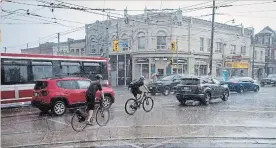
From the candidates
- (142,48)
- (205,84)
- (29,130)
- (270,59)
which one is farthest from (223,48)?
(29,130)

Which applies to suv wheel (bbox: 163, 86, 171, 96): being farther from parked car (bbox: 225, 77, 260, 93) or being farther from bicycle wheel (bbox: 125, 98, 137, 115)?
bicycle wheel (bbox: 125, 98, 137, 115)

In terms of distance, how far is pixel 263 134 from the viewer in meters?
9.37

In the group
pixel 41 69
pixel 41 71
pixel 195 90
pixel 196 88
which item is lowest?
pixel 195 90

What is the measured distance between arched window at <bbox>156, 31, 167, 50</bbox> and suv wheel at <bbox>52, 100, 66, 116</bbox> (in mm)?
25303

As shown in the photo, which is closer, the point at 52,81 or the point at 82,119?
the point at 82,119

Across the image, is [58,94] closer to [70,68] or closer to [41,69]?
[41,69]

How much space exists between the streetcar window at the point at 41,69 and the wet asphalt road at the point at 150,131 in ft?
13.0

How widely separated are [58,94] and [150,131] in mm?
5215

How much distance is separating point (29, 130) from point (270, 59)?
60827mm

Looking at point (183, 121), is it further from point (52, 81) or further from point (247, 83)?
point (247, 83)

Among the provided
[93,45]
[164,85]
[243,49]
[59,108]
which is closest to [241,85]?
[164,85]

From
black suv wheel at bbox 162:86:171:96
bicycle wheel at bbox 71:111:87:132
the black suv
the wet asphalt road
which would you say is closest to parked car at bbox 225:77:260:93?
black suv wheel at bbox 162:86:171:96

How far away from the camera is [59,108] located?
43.2ft

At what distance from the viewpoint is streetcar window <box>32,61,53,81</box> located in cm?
1666
